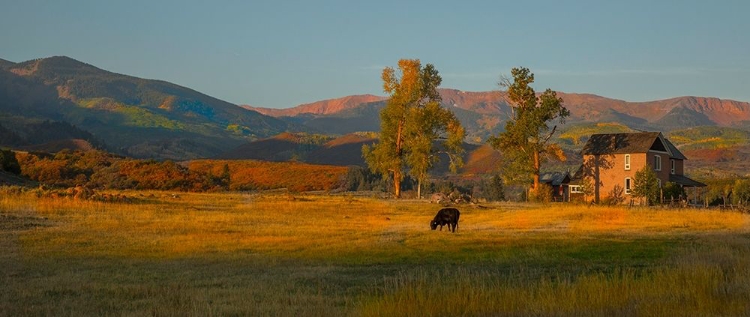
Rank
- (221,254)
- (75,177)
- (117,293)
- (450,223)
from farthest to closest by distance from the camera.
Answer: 1. (75,177)
2. (450,223)
3. (221,254)
4. (117,293)

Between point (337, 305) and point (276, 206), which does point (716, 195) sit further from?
point (337, 305)

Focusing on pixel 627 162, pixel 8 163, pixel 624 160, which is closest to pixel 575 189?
pixel 624 160

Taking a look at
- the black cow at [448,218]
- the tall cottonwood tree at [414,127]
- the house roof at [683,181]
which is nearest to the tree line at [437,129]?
the tall cottonwood tree at [414,127]

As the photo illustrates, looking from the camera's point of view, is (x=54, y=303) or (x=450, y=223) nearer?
(x=54, y=303)

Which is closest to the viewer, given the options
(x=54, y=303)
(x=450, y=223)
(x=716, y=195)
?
(x=54, y=303)

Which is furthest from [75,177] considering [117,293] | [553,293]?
[553,293]

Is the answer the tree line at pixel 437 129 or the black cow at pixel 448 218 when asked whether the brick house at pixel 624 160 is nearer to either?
the tree line at pixel 437 129

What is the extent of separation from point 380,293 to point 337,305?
160cm

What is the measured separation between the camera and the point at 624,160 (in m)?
73.9

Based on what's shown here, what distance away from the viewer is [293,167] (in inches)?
5595

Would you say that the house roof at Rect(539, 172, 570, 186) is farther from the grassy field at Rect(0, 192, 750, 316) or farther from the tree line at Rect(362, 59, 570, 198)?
the grassy field at Rect(0, 192, 750, 316)

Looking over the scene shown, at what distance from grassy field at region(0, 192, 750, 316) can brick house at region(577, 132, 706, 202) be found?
36117 mm

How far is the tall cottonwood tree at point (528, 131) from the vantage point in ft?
215

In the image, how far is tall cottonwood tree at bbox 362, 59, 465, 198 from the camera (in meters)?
67.8
